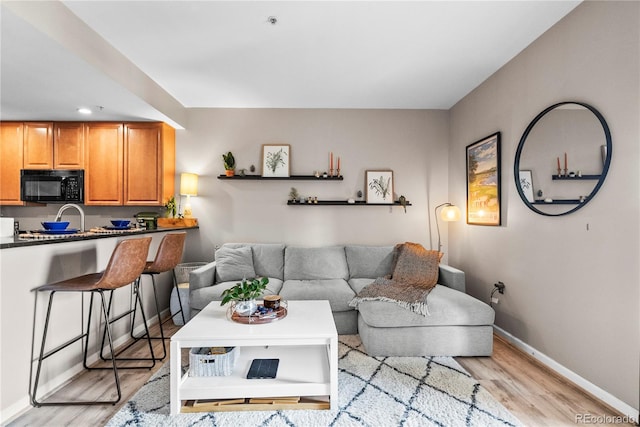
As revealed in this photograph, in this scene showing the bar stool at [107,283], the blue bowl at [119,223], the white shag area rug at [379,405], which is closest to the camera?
the white shag area rug at [379,405]

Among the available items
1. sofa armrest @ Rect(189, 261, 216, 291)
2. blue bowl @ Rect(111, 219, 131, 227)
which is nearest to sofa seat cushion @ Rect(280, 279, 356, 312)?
sofa armrest @ Rect(189, 261, 216, 291)

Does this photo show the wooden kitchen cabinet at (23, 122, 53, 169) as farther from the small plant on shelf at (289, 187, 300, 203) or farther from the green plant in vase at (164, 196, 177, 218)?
the small plant on shelf at (289, 187, 300, 203)

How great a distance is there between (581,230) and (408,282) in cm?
148

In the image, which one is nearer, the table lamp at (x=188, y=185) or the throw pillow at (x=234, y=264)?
the throw pillow at (x=234, y=264)

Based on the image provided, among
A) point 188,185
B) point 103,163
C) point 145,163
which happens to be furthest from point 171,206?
point 103,163

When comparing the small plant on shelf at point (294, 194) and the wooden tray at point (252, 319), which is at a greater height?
the small plant on shelf at point (294, 194)

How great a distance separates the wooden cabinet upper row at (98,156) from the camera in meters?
3.81

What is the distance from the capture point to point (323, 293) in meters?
2.99

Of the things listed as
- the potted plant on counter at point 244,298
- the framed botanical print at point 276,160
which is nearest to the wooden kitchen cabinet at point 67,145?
the framed botanical print at point 276,160

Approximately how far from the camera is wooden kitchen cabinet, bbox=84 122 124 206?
3.82m

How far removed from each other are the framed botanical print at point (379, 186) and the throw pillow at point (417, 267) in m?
0.81

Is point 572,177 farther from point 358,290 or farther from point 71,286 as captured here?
point 71,286

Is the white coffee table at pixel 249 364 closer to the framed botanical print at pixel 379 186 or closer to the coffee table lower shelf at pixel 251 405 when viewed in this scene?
the coffee table lower shelf at pixel 251 405

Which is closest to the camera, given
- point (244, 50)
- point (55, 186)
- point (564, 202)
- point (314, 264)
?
point (564, 202)
